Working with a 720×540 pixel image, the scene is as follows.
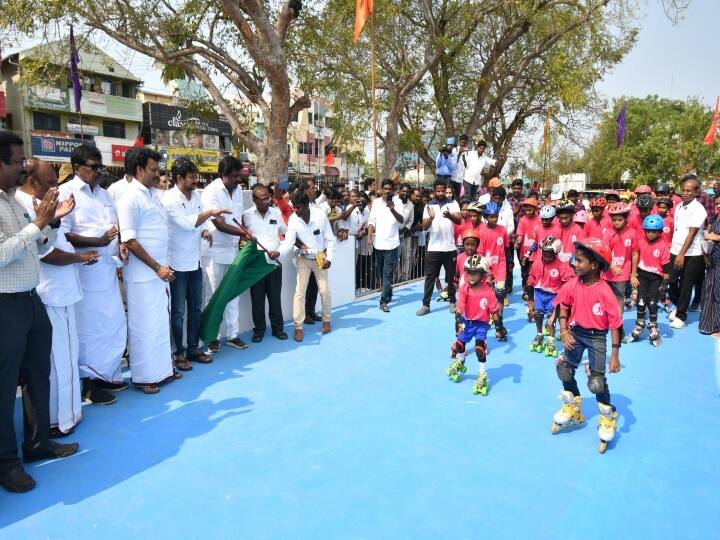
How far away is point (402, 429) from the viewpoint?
398 cm

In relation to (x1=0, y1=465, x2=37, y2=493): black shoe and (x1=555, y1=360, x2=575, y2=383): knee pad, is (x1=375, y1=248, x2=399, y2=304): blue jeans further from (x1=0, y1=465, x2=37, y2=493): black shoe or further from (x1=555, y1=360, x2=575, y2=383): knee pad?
(x1=0, y1=465, x2=37, y2=493): black shoe

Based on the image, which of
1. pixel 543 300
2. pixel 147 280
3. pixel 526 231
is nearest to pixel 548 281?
pixel 543 300

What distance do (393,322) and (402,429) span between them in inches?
132

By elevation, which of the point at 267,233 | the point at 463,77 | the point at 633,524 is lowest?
the point at 633,524

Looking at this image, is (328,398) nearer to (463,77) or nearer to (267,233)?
(267,233)

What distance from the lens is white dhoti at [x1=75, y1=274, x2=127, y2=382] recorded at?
440 cm

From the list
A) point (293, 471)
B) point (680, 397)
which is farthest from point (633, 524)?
point (680, 397)

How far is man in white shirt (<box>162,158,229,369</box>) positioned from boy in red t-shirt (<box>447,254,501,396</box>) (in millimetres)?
2596

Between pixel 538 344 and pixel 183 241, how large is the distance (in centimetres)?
421

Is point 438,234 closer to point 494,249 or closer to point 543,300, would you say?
point 494,249

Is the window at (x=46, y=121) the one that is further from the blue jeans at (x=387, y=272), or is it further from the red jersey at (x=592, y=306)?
the red jersey at (x=592, y=306)

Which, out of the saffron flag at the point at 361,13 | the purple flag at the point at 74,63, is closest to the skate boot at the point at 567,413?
the saffron flag at the point at 361,13

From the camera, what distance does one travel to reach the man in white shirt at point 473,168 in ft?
32.9

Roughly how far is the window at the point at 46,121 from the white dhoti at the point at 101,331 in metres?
30.5
